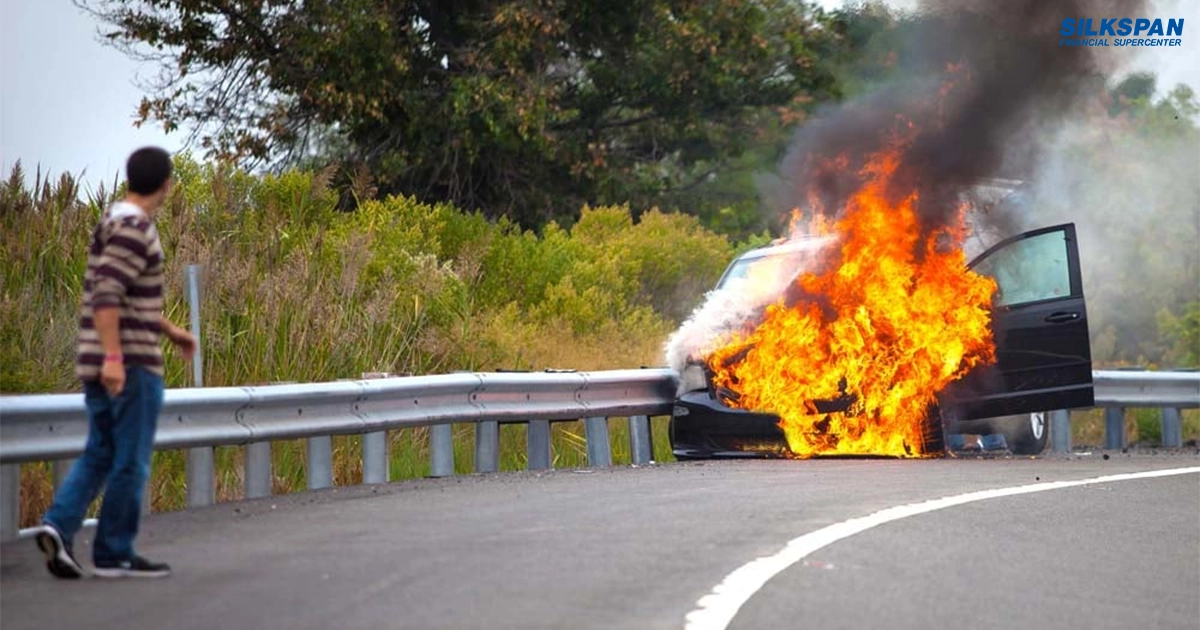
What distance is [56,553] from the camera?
8.43 metres

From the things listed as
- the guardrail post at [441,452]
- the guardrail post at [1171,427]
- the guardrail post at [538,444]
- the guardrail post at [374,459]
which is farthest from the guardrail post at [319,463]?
the guardrail post at [1171,427]

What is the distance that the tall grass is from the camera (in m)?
14.8

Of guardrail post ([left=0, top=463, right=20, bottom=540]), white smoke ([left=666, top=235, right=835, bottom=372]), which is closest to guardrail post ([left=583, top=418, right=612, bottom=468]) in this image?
white smoke ([left=666, top=235, right=835, bottom=372])

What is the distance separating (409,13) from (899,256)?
14.9 m

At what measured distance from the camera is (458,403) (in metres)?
14.6

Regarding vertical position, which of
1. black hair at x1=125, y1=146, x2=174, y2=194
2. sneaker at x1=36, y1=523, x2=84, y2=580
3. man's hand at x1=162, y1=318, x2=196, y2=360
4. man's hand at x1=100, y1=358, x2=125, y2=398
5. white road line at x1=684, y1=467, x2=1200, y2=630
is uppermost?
black hair at x1=125, y1=146, x2=174, y2=194

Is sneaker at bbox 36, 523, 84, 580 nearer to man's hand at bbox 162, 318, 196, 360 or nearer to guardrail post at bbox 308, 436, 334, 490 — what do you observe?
man's hand at bbox 162, 318, 196, 360

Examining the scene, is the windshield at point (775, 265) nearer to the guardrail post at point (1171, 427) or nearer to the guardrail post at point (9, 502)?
the guardrail post at point (1171, 427)

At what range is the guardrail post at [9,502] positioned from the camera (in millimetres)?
9766

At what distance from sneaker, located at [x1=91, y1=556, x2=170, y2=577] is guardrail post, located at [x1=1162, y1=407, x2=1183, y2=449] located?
1491 cm

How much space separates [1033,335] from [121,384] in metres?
10.2

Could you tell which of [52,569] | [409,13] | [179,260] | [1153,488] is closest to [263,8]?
[409,13]

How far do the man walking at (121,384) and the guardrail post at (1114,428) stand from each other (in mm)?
13906

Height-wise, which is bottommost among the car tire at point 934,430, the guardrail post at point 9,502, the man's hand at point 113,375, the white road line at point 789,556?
the white road line at point 789,556
